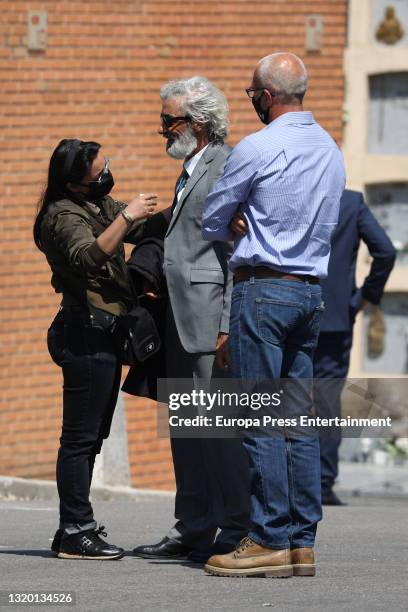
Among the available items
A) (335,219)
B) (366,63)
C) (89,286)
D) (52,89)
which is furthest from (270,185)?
(366,63)

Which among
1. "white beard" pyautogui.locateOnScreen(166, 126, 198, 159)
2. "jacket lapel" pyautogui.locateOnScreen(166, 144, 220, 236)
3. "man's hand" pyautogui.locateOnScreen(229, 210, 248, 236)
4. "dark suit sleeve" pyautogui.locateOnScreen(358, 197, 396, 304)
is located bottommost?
"dark suit sleeve" pyautogui.locateOnScreen(358, 197, 396, 304)

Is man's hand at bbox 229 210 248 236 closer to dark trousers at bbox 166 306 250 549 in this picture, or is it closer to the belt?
the belt

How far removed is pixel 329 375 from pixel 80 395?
3.37m

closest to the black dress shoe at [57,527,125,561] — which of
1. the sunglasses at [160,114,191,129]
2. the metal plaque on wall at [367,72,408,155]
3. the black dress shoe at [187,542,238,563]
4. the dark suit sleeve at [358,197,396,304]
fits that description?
the black dress shoe at [187,542,238,563]

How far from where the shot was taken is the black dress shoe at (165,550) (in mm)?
6934

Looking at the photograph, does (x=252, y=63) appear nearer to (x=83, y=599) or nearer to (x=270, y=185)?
(x=270, y=185)

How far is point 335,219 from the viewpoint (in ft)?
21.0

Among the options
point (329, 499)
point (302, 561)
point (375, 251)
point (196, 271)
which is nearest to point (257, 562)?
point (302, 561)

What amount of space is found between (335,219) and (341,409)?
3415 millimetres

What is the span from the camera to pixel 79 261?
6609 millimetres

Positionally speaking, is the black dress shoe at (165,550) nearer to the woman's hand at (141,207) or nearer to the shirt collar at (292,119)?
the woman's hand at (141,207)

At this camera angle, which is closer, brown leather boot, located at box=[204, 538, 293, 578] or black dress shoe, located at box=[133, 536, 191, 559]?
brown leather boot, located at box=[204, 538, 293, 578]

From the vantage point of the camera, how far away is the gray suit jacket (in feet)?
21.7

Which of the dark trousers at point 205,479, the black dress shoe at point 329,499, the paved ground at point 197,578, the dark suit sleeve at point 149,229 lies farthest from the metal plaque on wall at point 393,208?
the dark trousers at point 205,479
